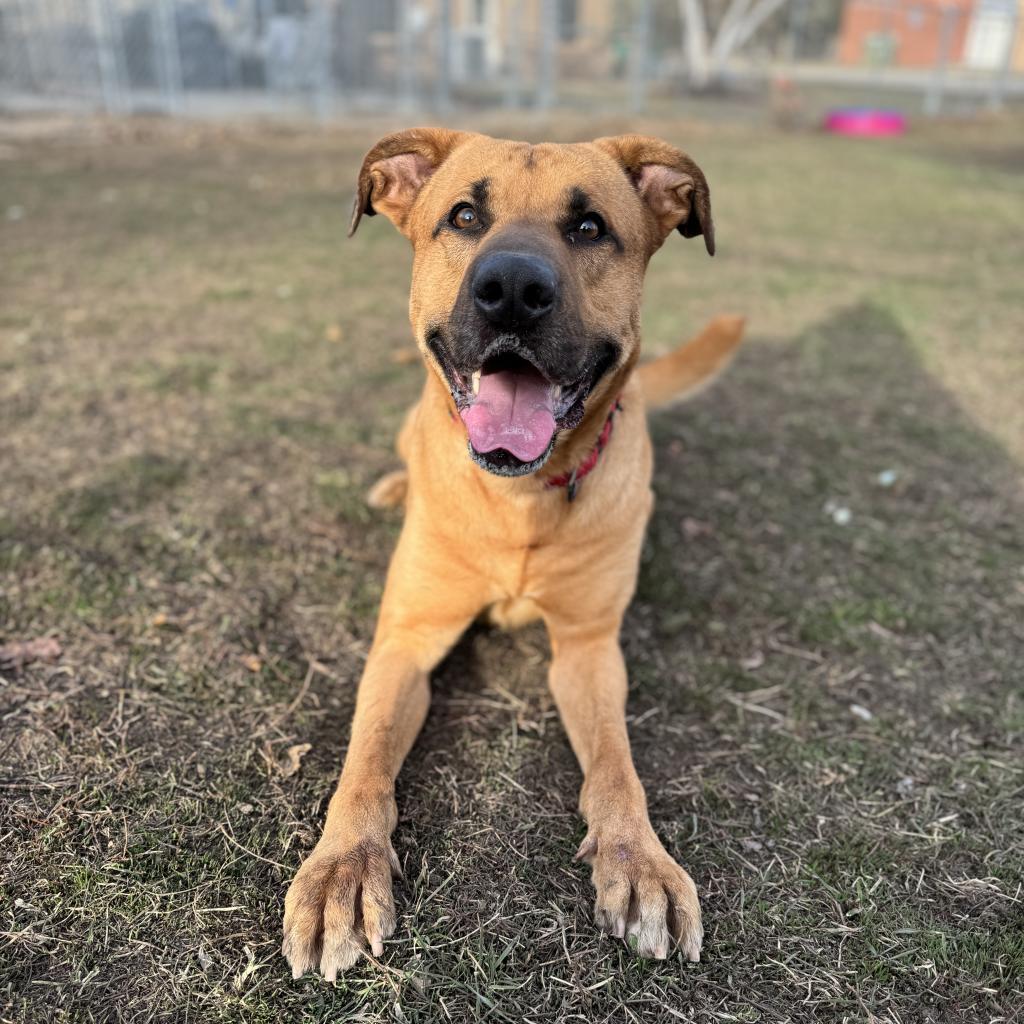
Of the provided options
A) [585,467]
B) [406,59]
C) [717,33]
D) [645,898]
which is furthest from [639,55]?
[645,898]

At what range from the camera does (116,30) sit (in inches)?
586

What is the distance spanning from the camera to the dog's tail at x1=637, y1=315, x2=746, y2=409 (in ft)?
14.3

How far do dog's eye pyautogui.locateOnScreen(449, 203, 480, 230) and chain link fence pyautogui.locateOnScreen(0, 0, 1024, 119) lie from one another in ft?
48.5

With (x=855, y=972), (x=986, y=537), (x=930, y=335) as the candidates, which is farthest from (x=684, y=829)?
(x=930, y=335)

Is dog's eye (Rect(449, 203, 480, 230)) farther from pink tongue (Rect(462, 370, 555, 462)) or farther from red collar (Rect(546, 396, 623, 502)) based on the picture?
red collar (Rect(546, 396, 623, 502))

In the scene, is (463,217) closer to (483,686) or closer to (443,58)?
(483,686)

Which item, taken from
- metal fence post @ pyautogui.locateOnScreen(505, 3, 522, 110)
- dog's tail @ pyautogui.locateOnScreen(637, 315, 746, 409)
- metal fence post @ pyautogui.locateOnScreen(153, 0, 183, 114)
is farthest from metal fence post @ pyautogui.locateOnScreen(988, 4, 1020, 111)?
dog's tail @ pyautogui.locateOnScreen(637, 315, 746, 409)

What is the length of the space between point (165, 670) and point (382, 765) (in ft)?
3.19

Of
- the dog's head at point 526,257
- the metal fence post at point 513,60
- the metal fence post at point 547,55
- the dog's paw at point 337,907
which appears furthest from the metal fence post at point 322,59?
the dog's paw at point 337,907

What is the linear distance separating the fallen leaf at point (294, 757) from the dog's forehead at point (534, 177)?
1.70 metres

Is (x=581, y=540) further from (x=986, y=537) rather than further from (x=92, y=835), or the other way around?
(x=986, y=537)

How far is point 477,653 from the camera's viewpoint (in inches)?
128

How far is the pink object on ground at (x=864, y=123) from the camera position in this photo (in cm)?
1789

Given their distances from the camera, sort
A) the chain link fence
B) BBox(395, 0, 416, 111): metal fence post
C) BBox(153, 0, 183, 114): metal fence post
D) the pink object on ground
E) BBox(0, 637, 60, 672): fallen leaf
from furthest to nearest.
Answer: the pink object on ground → BBox(395, 0, 416, 111): metal fence post → the chain link fence → BBox(153, 0, 183, 114): metal fence post → BBox(0, 637, 60, 672): fallen leaf
